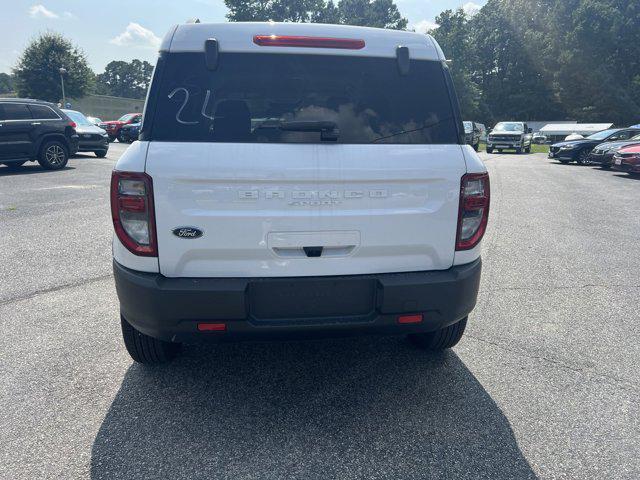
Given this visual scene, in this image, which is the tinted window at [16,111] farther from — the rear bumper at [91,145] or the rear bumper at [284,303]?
the rear bumper at [284,303]

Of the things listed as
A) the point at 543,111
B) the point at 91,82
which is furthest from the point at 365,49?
the point at 543,111

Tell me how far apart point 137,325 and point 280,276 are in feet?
2.63

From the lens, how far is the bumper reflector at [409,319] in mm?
2533

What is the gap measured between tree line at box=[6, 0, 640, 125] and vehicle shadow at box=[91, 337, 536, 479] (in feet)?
164

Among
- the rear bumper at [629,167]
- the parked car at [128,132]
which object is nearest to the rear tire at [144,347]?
the rear bumper at [629,167]

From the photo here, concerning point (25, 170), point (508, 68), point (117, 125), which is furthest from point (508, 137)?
point (508, 68)

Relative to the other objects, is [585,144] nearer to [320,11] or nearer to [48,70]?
[48,70]

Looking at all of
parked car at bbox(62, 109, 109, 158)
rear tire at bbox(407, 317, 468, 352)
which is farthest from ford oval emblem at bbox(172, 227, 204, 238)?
parked car at bbox(62, 109, 109, 158)

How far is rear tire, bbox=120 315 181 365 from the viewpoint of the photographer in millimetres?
2928

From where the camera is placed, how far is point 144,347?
299 centimetres

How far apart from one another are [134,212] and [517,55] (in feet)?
248

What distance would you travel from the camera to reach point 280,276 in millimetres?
2424

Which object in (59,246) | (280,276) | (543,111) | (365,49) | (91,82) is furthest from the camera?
(543,111)

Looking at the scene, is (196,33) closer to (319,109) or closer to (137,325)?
(319,109)
